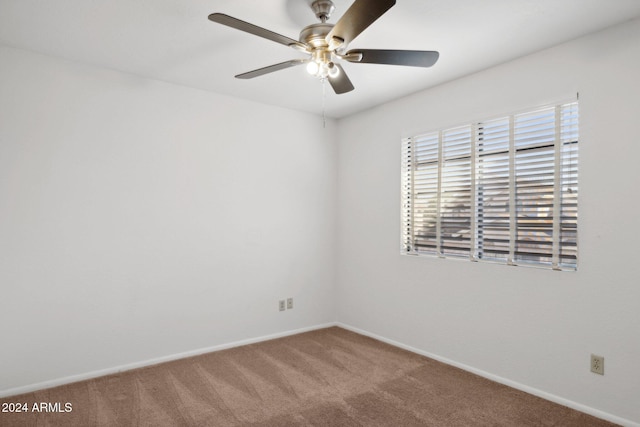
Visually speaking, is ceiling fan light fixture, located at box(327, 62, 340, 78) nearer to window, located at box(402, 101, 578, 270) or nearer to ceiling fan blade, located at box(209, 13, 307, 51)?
ceiling fan blade, located at box(209, 13, 307, 51)

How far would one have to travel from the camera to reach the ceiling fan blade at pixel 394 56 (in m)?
2.03

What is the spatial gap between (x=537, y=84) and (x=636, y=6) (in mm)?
671

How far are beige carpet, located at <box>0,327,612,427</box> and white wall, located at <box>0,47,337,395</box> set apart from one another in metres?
0.34

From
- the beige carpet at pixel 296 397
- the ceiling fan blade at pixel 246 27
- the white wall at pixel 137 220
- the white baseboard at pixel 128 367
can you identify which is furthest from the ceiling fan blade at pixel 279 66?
the white baseboard at pixel 128 367

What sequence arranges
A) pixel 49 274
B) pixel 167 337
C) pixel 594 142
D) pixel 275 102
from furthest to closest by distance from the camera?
pixel 275 102, pixel 167 337, pixel 49 274, pixel 594 142

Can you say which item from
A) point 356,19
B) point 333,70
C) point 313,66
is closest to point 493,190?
point 333,70

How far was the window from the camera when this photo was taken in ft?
8.48

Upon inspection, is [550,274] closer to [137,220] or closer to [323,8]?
[323,8]

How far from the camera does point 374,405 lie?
101 inches

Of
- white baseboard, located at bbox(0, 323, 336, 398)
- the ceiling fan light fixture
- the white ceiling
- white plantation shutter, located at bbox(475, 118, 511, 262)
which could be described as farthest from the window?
white baseboard, located at bbox(0, 323, 336, 398)

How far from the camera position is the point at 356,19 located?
171cm

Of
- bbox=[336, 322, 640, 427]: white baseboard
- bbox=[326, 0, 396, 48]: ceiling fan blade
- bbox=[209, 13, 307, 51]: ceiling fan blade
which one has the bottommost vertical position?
bbox=[336, 322, 640, 427]: white baseboard

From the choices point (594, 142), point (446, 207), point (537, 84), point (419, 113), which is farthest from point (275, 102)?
point (594, 142)

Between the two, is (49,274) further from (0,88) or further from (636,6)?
(636,6)
